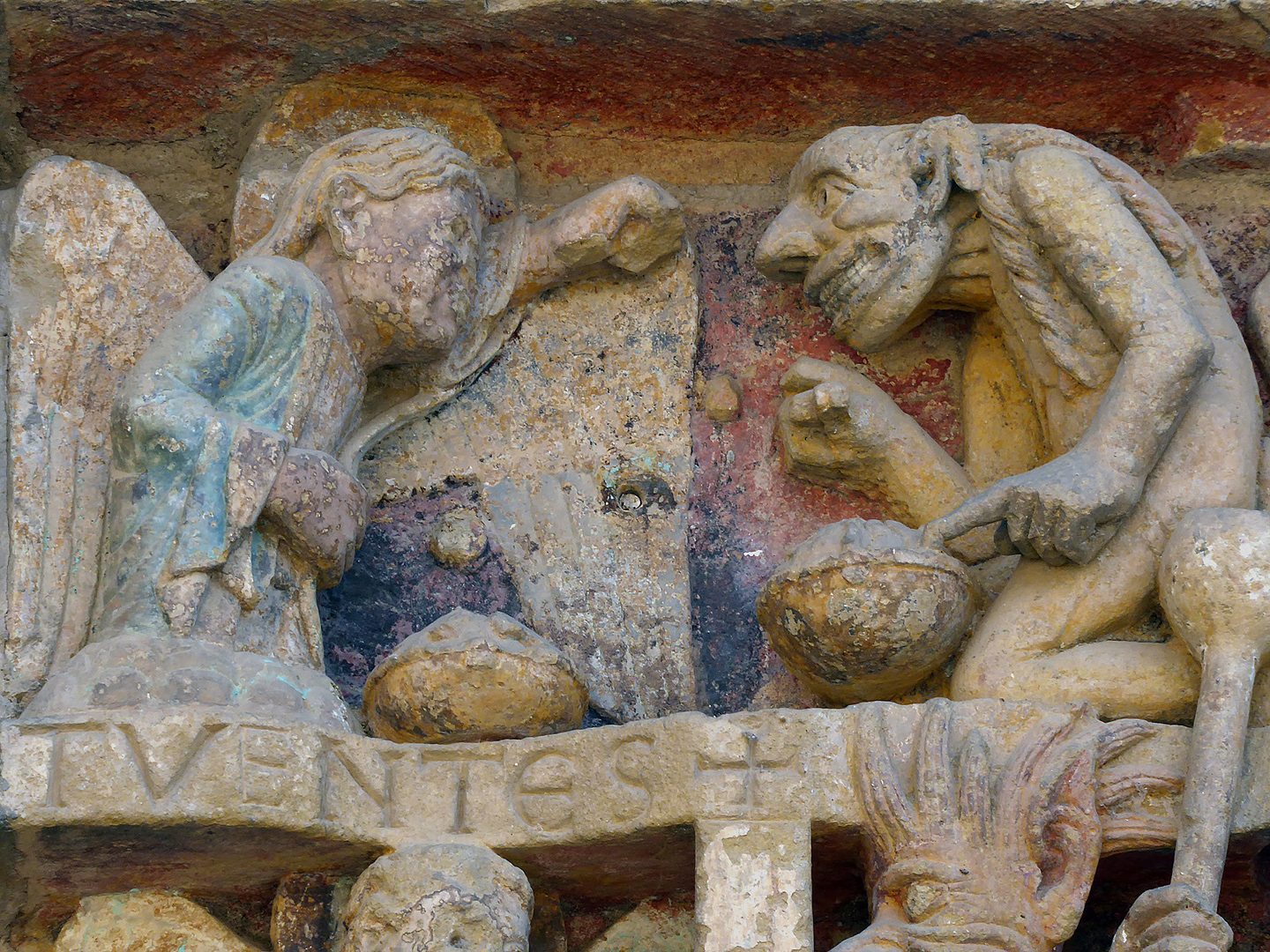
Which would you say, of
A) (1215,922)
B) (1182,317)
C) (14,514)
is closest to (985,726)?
(1215,922)

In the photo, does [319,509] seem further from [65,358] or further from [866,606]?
[866,606]

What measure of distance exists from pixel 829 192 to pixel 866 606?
0.99 meters

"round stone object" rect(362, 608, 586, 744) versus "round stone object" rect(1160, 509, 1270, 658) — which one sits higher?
"round stone object" rect(1160, 509, 1270, 658)

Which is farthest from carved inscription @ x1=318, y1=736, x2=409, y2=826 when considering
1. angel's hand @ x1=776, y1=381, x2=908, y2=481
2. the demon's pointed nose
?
the demon's pointed nose

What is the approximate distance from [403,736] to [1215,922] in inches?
56.7

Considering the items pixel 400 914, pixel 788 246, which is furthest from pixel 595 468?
pixel 400 914

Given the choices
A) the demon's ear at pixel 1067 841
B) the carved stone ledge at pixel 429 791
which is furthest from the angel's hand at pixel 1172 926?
the carved stone ledge at pixel 429 791

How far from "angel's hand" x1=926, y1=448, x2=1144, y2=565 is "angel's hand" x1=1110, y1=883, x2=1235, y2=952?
72 cm

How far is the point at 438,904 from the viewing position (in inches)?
130

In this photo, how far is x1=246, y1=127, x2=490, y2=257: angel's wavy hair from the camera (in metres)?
4.06

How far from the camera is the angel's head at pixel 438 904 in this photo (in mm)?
3293

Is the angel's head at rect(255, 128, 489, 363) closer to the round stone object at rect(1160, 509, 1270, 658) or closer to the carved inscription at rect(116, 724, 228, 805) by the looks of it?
the carved inscription at rect(116, 724, 228, 805)

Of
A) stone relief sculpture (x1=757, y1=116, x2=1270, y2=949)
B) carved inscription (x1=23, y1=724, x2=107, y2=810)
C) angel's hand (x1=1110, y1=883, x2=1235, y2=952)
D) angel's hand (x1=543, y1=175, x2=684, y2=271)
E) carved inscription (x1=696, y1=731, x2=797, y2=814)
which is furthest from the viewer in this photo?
angel's hand (x1=543, y1=175, x2=684, y2=271)

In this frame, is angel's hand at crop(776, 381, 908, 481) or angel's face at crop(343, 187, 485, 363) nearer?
angel's face at crop(343, 187, 485, 363)
